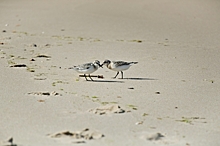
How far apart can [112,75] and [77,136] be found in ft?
15.9

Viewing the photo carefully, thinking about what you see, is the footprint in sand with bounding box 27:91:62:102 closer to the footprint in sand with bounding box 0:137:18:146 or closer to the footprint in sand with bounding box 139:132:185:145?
the footprint in sand with bounding box 139:132:185:145

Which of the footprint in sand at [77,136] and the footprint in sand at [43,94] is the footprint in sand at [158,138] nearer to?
the footprint in sand at [77,136]

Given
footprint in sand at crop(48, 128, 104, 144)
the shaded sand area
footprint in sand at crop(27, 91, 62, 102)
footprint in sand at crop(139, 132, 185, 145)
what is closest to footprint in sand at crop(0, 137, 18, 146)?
the shaded sand area

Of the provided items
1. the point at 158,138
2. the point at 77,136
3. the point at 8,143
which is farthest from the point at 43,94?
the point at 8,143

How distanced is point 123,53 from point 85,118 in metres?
6.22

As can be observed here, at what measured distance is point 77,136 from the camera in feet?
20.3

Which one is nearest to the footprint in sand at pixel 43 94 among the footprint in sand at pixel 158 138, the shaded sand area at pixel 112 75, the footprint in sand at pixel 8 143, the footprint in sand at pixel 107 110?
the shaded sand area at pixel 112 75

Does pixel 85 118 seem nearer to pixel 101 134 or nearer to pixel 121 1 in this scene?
pixel 101 134

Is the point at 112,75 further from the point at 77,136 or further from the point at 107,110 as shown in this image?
the point at 77,136

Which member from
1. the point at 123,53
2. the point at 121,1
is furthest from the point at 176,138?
the point at 121,1

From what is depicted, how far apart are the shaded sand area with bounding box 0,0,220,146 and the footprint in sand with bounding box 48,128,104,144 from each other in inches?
0.4

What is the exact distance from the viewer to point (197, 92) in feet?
30.3

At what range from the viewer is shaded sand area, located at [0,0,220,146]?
6.63m

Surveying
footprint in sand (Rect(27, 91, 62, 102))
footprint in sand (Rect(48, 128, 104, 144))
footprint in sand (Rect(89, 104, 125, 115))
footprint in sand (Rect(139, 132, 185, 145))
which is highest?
footprint in sand (Rect(27, 91, 62, 102))
